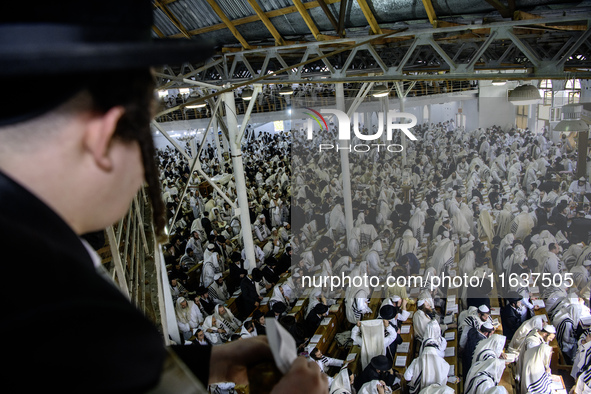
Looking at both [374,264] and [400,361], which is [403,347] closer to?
[400,361]

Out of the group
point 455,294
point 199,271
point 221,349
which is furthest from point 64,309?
point 199,271

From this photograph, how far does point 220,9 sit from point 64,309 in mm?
6275

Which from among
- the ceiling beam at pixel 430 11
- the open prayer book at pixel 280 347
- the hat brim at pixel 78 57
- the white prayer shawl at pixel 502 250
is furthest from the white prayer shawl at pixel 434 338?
the hat brim at pixel 78 57

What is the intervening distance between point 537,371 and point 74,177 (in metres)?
5.51

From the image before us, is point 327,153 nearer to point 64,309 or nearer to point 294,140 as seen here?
point 294,140

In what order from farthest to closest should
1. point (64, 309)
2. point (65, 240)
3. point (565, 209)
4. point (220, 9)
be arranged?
point (565, 209) < point (220, 9) < point (65, 240) < point (64, 309)

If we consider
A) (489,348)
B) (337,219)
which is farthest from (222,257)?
(489,348)

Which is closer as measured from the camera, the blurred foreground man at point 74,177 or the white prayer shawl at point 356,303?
the blurred foreground man at point 74,177

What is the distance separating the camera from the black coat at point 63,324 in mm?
366

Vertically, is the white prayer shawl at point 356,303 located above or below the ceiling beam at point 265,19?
below

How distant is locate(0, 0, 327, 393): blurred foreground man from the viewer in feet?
1.23

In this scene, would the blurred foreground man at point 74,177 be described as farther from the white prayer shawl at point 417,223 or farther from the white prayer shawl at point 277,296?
the white prayer shawl at point 417,223

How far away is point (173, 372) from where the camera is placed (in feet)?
1.73

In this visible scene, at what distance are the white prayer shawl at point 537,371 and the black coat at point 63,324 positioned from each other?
213 inches
